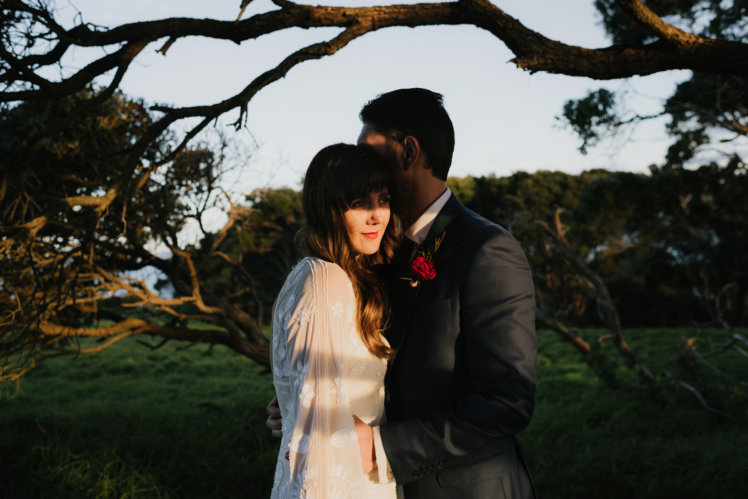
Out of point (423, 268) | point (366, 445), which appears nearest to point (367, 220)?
point (423, 268)

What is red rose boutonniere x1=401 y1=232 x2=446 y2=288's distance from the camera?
225cm

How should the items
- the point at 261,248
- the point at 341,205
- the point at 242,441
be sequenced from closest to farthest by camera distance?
1. the point at 341,205
2. the point at 261,248
3. the point at 242,441

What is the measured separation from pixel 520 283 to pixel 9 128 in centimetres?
665

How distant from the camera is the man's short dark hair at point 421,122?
2555 millimetres

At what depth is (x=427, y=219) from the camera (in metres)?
2.57

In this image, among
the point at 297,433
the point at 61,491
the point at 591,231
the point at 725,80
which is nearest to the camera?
the point at 297,433

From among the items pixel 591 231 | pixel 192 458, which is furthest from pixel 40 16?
pixel 591 231

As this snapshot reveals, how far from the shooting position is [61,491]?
19.7 feet

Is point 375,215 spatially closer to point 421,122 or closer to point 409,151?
point 409,151

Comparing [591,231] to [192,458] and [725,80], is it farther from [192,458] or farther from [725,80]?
[192,458]

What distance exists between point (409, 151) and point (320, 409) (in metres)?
1.19

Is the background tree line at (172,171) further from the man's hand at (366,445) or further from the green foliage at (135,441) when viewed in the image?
the man's hand at (366,445)

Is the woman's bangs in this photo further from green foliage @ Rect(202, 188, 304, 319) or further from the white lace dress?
green foliage @ Rect(202, 188, 304, 319)

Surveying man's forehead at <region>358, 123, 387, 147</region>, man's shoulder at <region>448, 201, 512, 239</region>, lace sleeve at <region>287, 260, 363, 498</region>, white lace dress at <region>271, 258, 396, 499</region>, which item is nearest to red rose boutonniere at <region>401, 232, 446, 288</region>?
man's shoulder at <region>448, 201, 512, 239</region>
